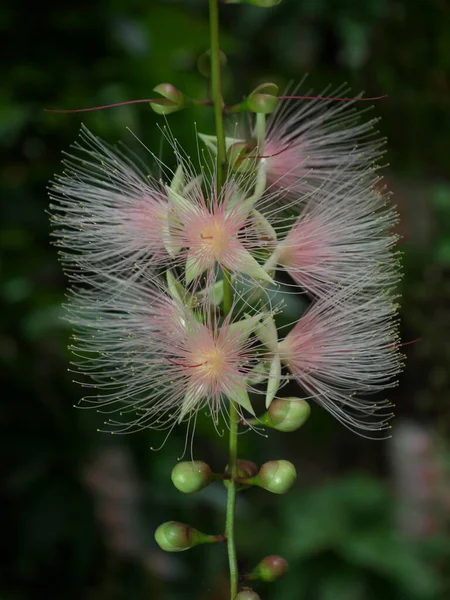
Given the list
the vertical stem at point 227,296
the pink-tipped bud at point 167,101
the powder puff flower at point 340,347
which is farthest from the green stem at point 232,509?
the pink-tipped bud at point 167,101

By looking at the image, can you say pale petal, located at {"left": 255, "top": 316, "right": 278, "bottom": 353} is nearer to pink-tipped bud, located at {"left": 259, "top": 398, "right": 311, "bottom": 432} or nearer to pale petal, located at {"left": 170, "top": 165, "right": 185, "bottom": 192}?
pink-tipped bud, located at {"left": 259, "top": 398, "right": 311, "bottom": 432}

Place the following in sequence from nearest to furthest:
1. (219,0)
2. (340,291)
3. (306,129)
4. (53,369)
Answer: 1. (340,291)
2. (219,0)
3. (306,129)
4. (53,369)

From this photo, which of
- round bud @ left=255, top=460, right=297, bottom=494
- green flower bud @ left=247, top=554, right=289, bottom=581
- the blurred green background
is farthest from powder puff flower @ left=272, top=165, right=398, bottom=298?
the blurred green background

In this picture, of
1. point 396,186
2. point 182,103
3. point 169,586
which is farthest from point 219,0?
point 396,186

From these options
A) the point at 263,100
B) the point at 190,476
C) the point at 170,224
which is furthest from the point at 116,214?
the point at 190,476

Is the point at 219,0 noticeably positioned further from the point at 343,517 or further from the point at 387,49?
the point at 343,517
